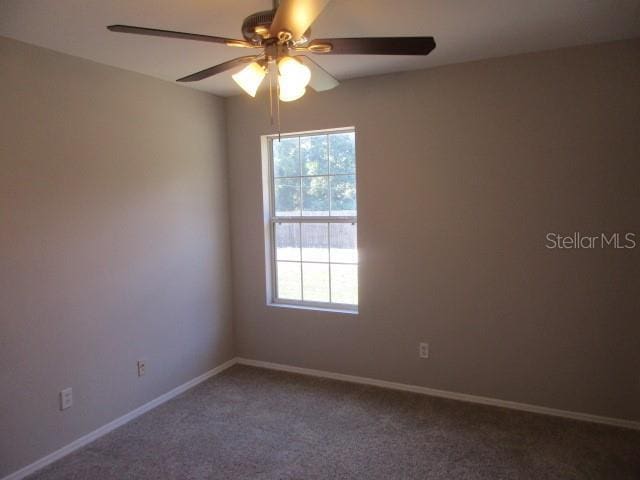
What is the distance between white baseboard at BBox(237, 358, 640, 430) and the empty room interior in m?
0.02

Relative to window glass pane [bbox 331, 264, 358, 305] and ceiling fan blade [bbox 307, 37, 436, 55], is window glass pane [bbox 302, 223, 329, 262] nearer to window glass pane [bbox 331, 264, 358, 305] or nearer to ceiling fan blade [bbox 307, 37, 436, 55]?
window glass pane [bbox 331, 264, 358, 305]

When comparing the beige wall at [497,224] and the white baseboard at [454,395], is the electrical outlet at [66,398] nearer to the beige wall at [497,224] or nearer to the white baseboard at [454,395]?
the white baseboard at [454,395]

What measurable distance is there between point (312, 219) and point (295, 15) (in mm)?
2368

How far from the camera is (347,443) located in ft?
8.89

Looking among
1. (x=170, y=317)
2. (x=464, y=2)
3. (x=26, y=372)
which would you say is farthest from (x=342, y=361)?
(x=464, y=2)

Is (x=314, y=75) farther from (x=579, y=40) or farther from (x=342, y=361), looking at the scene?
(x=342, y=361)

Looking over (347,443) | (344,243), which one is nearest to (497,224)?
(344,243)

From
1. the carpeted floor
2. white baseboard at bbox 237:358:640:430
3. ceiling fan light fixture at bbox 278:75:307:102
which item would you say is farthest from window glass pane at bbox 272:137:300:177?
ceiling fan light fixture at bbox 278:75:307:102

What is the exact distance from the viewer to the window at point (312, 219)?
362cm

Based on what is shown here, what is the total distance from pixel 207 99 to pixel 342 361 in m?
2.43

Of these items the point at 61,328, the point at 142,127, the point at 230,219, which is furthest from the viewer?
the point at 230,219

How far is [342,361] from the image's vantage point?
12.0 ft

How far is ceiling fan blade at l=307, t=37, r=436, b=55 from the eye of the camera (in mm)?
1634

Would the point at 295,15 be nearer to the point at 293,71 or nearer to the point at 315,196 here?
the point at 293,71
